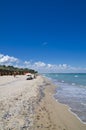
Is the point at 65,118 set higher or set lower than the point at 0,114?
lower

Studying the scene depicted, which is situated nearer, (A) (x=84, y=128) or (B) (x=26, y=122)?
(B) (x=26, y=122)

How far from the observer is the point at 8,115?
1012 cm

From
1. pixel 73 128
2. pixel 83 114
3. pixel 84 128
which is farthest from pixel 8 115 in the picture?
pixel 83 114

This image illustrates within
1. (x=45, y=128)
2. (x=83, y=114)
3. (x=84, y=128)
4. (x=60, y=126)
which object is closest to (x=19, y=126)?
(x=45, y=128)

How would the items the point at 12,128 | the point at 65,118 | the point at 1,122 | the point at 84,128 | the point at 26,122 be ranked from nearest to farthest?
the point at 12,128 → the point at 1,122 → the point at 26,122 → the point at 84,128 → the point at 65,118

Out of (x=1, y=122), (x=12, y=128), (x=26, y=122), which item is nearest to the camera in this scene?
(x=12, y=128)

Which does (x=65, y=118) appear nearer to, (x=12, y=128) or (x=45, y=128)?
(x=45, y=128)

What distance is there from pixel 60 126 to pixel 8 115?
2.98m

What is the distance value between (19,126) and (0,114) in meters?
1.99

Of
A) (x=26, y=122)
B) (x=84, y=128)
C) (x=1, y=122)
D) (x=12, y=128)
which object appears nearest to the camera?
(x=12, y=128)

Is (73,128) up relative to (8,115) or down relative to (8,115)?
down

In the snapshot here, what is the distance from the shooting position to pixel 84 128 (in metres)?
10.0

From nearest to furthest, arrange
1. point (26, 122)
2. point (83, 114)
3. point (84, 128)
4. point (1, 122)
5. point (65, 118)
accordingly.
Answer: point (1, 122), point (26, 122), point (84, 128), point (65, 118), point (83, 114)

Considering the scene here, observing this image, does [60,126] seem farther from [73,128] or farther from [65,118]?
[65,118]
